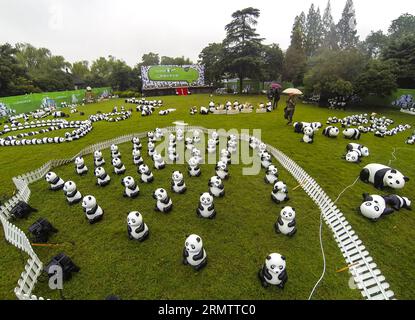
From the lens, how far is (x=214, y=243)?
6.96 metres

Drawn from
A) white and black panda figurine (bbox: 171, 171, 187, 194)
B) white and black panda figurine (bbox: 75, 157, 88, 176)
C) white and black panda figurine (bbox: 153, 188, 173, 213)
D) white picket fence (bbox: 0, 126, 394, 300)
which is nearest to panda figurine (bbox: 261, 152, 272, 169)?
white picket fence (bbox: 0, 126, 394, 300)

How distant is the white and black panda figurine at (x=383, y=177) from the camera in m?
9.19

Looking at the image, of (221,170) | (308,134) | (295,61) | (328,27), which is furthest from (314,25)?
(221,170)

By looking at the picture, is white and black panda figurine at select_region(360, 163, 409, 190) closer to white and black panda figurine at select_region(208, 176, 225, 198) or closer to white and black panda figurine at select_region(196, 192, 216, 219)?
white and black panda figurine at select_region(208, 176, 225, 198)

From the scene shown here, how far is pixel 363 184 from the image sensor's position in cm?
1022

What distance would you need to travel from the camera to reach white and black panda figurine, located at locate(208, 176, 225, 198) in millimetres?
8844

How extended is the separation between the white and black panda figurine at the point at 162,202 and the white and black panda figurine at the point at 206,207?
43.3 inches

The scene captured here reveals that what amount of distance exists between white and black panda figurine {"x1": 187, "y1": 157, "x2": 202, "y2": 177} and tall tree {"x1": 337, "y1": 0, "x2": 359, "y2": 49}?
7617 centimetres

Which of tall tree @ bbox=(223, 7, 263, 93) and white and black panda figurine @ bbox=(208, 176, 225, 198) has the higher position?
tall tree @ bbox=(223, 7, 263, 93)

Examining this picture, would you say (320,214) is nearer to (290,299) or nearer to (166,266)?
(290,299)

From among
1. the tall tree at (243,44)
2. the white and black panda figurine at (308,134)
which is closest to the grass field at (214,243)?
the white and black panda figurine at (308,134)

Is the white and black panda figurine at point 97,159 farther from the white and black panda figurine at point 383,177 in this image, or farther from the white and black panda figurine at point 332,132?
the white and black panda figurine at point 332,132

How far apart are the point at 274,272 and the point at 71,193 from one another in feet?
25.9

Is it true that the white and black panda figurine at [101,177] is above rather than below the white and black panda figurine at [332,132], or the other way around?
below
